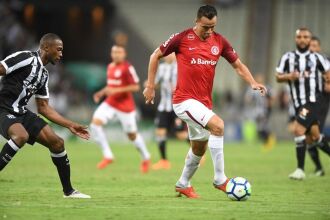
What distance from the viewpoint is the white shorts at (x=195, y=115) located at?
32.9 ft

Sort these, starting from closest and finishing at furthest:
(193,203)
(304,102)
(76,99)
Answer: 1. (193,203)
2. (304,102)
3. (76,99)

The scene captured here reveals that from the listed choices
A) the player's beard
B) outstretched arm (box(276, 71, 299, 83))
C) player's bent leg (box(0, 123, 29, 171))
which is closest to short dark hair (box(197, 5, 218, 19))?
player's bent leg (box(0, 123, 29, 171))

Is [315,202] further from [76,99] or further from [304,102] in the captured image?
[76,99]

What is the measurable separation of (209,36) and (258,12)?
2350 cm

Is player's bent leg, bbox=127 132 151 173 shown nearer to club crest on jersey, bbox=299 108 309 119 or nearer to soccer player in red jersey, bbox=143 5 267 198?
club crest on jersey, bbox=299 108 309 119

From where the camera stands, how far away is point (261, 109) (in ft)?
97.0

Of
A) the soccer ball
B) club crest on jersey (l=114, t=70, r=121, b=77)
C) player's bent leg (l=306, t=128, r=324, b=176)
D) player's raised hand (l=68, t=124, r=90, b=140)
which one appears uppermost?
player's raised hand (l=68, t=124, r=90, b=140)

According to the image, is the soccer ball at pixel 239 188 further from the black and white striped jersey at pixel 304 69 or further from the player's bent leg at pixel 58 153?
the black and white striped jersey at pixel 304 69

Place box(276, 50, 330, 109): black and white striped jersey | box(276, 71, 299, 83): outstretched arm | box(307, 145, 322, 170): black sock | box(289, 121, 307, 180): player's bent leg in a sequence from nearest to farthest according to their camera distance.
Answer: box(276, 71, 299, 83): outstretched arm → box(289, 121, 307, 180): player's bent leg → box(276, 50, 330, 109): black and white striped jersey → box(307, 145, 322, 170): black sock

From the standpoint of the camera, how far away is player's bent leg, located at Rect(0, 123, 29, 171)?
9594 millimetres

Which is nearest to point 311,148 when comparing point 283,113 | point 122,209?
point 122,209

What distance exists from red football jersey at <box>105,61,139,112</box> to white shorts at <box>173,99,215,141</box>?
6.53 m

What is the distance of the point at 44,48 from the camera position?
9.95 meters

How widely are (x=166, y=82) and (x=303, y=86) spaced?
447 cm
